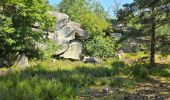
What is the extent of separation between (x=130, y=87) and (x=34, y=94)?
15.3 feet

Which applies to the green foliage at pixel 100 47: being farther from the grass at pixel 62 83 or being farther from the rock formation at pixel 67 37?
the grass at pixel 62 83

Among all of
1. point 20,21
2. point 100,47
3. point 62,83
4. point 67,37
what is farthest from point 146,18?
point 100,47

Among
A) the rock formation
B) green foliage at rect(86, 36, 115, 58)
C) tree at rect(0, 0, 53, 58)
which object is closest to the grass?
tree at rect(0, 0, 53, 58)

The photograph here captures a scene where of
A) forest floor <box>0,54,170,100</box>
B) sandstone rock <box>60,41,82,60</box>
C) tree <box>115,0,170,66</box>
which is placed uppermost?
tree <box>115,0,170,66</box>

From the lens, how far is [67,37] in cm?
2845

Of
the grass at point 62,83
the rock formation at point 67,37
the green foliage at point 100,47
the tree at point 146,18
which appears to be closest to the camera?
the grass at point 62,83

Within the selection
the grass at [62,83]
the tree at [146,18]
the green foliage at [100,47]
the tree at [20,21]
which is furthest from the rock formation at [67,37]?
the grass at [62,83]

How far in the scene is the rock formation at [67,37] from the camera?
27734mm

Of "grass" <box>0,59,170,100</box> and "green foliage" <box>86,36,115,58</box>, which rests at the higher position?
"green foliage" <box>86,36,115,58</box>

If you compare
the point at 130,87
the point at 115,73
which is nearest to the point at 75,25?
the point at 115,73

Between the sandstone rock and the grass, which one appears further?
the sandstone rock

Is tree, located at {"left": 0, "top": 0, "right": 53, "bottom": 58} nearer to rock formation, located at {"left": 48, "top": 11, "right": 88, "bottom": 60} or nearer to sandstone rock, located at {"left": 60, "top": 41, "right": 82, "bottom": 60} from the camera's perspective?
rock formation, located at {"left": 48, "top": 11, "right": 88, "bottom": 60}

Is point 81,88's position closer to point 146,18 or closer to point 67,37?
point 146,18

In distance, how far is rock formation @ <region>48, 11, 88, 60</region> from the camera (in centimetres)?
2773
